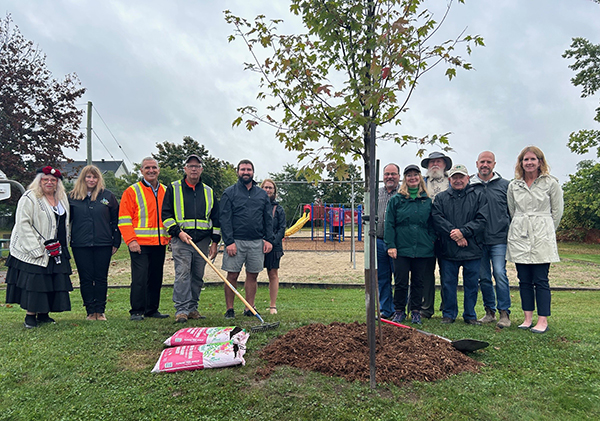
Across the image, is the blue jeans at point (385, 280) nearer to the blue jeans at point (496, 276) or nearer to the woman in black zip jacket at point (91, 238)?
the blue jeans at point (496, 276)

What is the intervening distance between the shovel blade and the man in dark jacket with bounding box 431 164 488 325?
122 centimetres

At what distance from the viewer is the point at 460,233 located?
4.39 meters

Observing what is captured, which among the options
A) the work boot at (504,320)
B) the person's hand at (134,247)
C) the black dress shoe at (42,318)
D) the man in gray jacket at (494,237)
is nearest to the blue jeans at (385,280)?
the man in gray jacket at (494,237)

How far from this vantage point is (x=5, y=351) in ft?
11.7

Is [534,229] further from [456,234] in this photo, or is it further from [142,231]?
[142,231]

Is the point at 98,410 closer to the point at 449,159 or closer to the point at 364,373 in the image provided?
the point at 364,373

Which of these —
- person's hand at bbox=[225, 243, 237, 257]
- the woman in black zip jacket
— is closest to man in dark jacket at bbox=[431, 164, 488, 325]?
person's hand at bbox=[225, 243, 237, 257]

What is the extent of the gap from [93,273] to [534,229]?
17.6 feet

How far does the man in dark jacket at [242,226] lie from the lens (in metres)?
4.85

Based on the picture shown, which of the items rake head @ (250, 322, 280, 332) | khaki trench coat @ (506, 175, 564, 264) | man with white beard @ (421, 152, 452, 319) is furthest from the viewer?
man with white beard @ (421, 152, 452, 319)

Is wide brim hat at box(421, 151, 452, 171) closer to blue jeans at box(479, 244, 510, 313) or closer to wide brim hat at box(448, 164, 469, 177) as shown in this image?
wide brim hat at box(448, 164, 469, 177)

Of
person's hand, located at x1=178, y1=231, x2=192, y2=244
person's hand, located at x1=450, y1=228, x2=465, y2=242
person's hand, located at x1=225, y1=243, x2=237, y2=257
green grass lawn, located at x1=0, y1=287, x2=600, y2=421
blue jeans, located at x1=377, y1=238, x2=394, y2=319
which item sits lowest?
green grass lawn, located at x1=0, y1=287, x2=600, y2=421

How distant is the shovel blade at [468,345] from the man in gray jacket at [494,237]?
1307mm

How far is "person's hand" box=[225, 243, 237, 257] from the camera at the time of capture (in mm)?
4781
